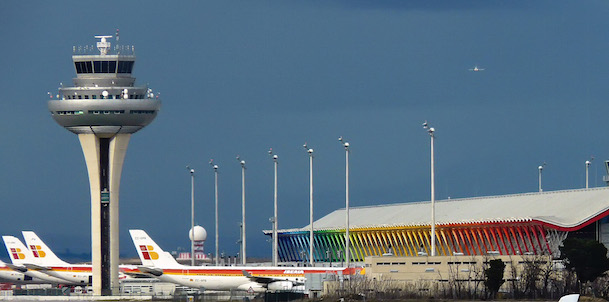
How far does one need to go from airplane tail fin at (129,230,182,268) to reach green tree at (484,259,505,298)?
2295 inches

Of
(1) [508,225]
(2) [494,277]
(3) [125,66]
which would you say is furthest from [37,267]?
(2) [494,277]

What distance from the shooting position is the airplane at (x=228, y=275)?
155500 millimetres

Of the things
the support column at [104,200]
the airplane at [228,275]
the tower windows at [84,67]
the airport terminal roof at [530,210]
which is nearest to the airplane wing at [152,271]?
the airplane at [228,275]

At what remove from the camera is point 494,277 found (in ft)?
397

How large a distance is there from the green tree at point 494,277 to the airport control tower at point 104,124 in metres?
70.9

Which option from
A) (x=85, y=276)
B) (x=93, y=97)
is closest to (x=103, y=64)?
(x=93, y=97)

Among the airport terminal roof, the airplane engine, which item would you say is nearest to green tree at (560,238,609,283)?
the airport terminal roof

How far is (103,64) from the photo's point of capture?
598 feet

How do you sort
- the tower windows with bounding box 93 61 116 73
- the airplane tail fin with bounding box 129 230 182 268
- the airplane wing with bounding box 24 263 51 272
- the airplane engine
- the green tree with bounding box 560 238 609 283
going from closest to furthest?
the green tree with bounding box 560 238 609 283, the airplane engine, the airplane tail fin with bounding box 129 230 182 268, the tower windows with bounding box 93 61 116 73, the airplane wing with bounding box 24 263 51 272

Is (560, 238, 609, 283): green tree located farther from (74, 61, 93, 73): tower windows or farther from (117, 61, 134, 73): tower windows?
(74, 61, 93, 73): tower windows

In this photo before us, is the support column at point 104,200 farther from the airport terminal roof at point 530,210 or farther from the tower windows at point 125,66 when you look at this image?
the airport terminal roof at point 530,210

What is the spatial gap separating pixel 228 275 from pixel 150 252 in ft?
61.1

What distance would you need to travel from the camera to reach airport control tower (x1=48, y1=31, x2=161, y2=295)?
179 m

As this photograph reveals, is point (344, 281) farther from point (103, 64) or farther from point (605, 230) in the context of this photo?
point (103, 64)
